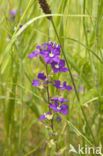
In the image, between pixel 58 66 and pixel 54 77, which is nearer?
pixel 58 66

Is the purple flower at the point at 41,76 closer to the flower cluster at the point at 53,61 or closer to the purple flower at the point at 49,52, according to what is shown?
the flower cluster at the point at 53,61

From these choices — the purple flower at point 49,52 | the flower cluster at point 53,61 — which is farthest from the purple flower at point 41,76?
the purple flower at point 49,52

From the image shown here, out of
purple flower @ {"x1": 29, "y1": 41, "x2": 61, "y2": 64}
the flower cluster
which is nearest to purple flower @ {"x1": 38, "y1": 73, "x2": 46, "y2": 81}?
the flower cluster

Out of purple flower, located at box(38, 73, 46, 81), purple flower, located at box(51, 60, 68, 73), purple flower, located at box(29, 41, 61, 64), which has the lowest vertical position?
purple flower, located at box(38, 73, 46, 81)

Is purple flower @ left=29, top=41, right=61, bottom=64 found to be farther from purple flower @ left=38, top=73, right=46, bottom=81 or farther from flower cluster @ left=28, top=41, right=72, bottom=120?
purple flower @ left=38, top=73, right=46, bottom=81

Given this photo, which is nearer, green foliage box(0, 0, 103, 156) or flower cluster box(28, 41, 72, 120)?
flower cluster box(28, 41, 72, 120)

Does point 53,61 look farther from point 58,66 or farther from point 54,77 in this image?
point 54,77

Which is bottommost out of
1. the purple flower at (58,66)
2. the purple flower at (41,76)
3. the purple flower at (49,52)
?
the purple flower at (41,76)

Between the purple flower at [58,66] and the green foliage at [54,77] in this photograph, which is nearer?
the purple flower at [58,66]

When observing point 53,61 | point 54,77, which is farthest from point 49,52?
point 54,77

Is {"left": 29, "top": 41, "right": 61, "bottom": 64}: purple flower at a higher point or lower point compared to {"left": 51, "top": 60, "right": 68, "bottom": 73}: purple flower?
higher
